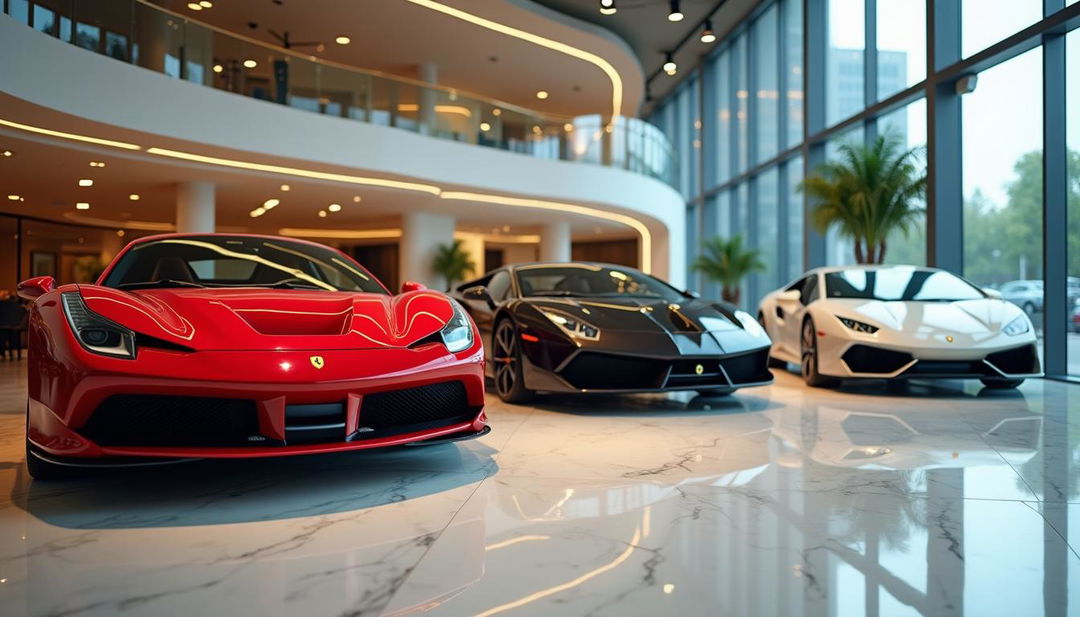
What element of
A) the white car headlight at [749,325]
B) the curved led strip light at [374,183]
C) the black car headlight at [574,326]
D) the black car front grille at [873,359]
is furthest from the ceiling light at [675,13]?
the black car headlight at [574,326]

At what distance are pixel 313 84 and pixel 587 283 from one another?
7553mm

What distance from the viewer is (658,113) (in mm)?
24016

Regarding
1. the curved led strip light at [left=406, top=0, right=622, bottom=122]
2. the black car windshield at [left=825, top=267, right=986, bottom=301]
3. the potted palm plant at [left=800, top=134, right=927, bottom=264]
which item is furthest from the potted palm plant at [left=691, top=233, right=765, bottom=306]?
the black car windshield at [left=825, top=267, right=986, bottom=301]

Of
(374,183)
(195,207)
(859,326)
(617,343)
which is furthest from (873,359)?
(195,207)

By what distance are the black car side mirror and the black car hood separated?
349 mm

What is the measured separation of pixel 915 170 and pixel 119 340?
375 inches

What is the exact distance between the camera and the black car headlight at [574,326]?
4.39 m

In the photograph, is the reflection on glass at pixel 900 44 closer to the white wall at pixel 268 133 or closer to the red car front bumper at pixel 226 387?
the white wall at pixel 268 133

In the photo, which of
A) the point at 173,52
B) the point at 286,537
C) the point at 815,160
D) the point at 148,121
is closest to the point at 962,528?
the point at 286,537

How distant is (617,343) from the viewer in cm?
437

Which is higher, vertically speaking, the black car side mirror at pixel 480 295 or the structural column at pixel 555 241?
the structural column at pixel 555 241

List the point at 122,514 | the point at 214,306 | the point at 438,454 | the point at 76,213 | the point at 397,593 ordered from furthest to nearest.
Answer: the point at 76,213 < the point at 438,454 < the point at 214,306 < the point at 122,514 < the point at 397,593

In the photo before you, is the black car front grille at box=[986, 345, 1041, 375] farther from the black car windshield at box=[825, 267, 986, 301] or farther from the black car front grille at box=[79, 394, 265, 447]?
the black car front grille at box=[79, 394, 265, 447]

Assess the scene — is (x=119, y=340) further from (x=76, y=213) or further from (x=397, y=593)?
(x=76, y=213)
